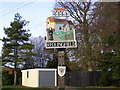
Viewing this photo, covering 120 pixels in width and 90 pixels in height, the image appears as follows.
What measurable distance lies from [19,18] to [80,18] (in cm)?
739

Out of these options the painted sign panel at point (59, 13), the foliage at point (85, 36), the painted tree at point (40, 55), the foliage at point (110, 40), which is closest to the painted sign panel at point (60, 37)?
the painted sign panel at point (59, 13)

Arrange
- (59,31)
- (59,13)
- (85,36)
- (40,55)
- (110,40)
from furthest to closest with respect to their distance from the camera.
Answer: (40,55) < (85,36) < (110,40) < (59,13) < (59,31)

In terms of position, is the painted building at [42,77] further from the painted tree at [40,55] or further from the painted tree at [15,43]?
the painted tree at [40,55]

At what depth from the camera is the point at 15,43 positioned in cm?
2531

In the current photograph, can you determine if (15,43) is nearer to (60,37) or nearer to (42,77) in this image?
(42,77)

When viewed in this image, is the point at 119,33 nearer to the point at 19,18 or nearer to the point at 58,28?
the point at 58,28

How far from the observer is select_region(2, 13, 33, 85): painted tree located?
2520 cm

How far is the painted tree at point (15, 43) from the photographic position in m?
25.2

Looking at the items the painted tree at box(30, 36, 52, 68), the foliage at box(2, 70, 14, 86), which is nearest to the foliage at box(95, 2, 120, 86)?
the foliage at box(2, 70, 14, 86)

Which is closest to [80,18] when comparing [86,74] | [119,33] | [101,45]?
[101,45]

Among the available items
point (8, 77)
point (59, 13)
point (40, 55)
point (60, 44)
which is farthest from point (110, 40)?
point (40, 55)

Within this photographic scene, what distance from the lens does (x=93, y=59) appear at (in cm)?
2172

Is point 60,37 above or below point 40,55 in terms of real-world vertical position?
below

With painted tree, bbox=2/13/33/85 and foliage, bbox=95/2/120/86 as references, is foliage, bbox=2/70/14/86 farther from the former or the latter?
foliage, bbox=95/2/120/86
